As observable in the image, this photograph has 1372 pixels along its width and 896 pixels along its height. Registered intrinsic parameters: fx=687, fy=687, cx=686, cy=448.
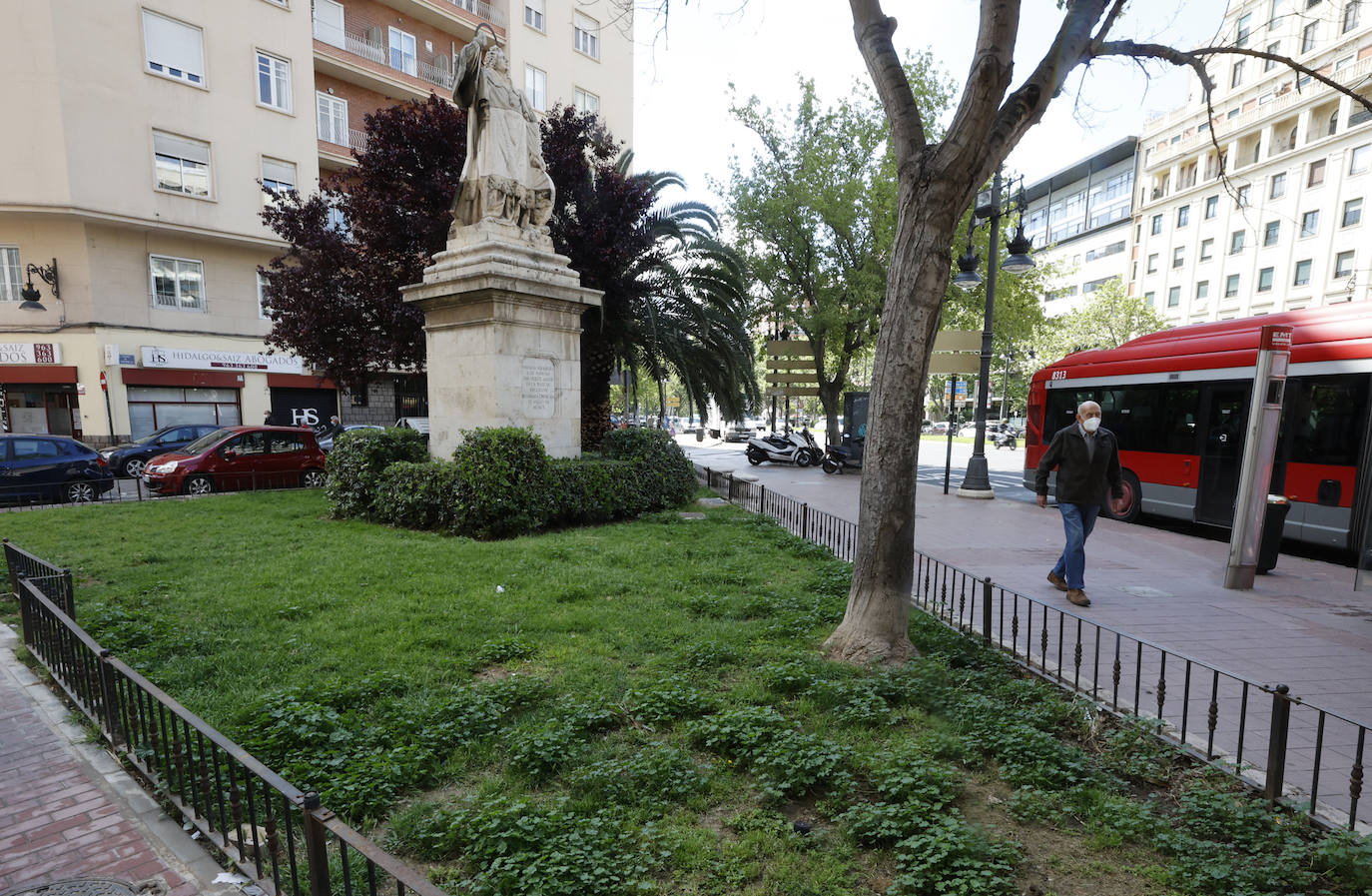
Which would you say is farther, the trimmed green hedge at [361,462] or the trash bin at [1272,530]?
the trimmed green hedge at [361,462]

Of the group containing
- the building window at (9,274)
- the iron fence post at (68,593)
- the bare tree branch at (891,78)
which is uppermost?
the building window at (9,274)

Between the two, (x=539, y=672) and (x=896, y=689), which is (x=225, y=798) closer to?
(x=539, y=672)

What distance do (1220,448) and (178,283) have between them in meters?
29.1

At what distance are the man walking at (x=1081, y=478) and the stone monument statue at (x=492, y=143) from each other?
773cm

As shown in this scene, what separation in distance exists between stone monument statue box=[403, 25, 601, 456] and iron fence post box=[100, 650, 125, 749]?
578 cm

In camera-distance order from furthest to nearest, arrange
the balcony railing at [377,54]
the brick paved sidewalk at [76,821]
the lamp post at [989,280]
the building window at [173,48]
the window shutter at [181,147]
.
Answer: the balcony railing at [377,54] → the window shutter at [181,147] → the building window at [173,48] → the lamp post at [989,280] → the brick paved sidewalk at [76,821]

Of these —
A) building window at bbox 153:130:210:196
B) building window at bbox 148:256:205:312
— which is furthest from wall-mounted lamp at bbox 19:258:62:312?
building window at bbox 153:130:210:196

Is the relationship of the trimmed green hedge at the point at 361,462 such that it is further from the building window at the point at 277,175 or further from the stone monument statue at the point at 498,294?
the building window at the point at 277,175

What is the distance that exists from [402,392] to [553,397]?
75.3ft

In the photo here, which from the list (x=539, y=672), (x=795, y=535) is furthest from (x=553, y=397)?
(x=539, y=672)

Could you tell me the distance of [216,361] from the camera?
23828mm

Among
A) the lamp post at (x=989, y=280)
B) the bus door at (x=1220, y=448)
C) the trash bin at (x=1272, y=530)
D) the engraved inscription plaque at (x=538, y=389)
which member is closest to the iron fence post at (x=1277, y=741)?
the trash bin at (x=1272, y=530)

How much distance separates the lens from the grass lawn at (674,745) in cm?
280

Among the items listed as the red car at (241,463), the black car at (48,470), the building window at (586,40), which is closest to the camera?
the black car at (48,470)
